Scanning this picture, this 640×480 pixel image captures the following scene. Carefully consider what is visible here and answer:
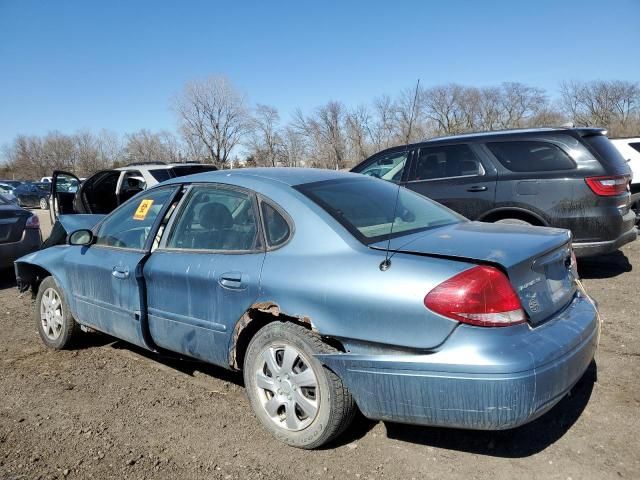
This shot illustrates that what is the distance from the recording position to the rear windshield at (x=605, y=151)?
5.74 metres

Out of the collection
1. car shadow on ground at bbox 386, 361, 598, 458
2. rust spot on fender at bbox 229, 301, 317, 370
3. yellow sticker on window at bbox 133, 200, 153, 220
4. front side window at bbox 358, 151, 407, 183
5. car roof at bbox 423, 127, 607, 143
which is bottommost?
car shadow on ground at bbox 386, 361, 598, 458

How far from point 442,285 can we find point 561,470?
1134 mm

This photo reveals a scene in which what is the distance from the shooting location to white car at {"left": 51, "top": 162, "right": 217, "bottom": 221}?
32.0 ft

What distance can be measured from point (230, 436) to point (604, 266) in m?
5.79

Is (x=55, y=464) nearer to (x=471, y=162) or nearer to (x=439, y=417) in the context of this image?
(x=439, y=417)

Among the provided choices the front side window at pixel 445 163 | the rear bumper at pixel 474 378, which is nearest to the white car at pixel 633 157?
the front side window at pixel 445 163

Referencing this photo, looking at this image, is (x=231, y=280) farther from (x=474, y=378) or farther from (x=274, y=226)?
(x=474, y=378)

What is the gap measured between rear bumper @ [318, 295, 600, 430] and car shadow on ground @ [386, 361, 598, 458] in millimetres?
488

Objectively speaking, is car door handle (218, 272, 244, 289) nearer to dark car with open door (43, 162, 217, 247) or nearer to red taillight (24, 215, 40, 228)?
red taillight (24, 215, 40, 228)

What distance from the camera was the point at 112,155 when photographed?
61.8 meters

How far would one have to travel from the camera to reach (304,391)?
9.54ft

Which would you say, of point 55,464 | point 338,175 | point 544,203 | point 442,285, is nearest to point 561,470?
point 442,285

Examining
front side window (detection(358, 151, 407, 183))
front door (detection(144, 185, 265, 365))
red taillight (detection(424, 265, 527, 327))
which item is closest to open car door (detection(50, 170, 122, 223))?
A: front side window (detection(358, 151, 407, 183))

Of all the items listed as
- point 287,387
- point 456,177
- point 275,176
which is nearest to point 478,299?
point 287,387
